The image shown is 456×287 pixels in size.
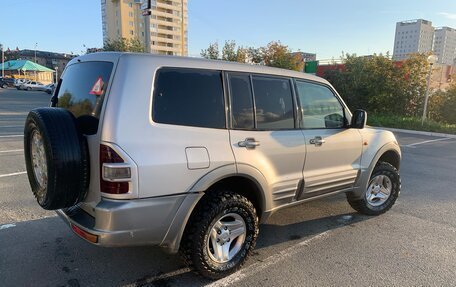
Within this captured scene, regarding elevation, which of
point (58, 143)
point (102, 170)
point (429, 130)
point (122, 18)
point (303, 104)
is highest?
point (122, 18)

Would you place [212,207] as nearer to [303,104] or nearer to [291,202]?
[291,202]

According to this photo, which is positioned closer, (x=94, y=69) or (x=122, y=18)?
(x=94, y=69)

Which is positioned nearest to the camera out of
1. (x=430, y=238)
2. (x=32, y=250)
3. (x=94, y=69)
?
(x=94, y=69)

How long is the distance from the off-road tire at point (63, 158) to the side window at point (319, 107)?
87.2 inches

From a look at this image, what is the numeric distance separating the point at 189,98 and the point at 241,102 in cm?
56

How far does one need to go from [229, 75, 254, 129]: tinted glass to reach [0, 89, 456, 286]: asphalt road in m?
1.38

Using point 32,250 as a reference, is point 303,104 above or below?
above

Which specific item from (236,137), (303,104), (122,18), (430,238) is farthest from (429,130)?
(122,18)

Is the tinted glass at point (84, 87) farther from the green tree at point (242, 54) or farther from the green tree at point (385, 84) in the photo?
the green tree at point (242, 54)

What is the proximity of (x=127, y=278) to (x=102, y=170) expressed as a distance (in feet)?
3.83

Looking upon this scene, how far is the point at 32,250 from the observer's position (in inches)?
141

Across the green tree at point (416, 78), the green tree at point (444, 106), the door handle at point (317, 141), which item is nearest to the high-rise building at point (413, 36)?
the green tree at point (416, 78)

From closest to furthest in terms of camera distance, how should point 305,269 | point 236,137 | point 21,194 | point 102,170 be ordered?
point 102,170, point 236,137, point 305,269, point 21,194

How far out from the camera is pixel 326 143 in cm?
388
